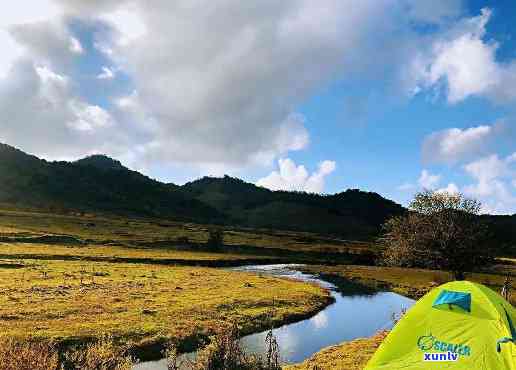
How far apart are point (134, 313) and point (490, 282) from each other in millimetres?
59597

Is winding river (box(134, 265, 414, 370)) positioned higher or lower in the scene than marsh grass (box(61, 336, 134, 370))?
lower

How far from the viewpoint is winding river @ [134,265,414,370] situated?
3441 cm

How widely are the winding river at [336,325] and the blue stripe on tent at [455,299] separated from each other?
620 inches

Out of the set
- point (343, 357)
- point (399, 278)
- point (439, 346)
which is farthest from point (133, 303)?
point (399, 278)

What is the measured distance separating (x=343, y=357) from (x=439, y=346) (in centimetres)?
1406

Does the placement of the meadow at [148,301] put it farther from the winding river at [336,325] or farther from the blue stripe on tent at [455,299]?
the blue stripe on tent at [455,299]

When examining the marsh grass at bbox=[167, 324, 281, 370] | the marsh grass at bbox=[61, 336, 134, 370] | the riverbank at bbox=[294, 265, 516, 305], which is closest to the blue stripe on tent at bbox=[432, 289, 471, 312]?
the marsh grass at bbox=[167, 324, 281, 370]

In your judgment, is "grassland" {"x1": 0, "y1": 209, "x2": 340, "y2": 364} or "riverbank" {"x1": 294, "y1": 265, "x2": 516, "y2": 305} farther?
"riverbank" {"x1": 294, "y1": 265, "x2": 516, "y2": 305}

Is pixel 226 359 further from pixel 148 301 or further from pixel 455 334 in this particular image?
pixel 148 301

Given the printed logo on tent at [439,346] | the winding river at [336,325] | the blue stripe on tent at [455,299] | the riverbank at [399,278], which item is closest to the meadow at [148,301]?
the riverbank at [399,278]

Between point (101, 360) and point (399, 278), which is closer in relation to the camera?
point (101, 360)

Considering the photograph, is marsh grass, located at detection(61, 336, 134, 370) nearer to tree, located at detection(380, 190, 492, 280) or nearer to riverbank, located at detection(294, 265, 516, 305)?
tree, located at detection(380, 190, 492, 280)

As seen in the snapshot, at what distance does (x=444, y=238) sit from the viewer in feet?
169

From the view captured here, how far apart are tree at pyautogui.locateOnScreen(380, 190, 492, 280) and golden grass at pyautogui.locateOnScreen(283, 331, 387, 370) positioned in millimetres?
19558
